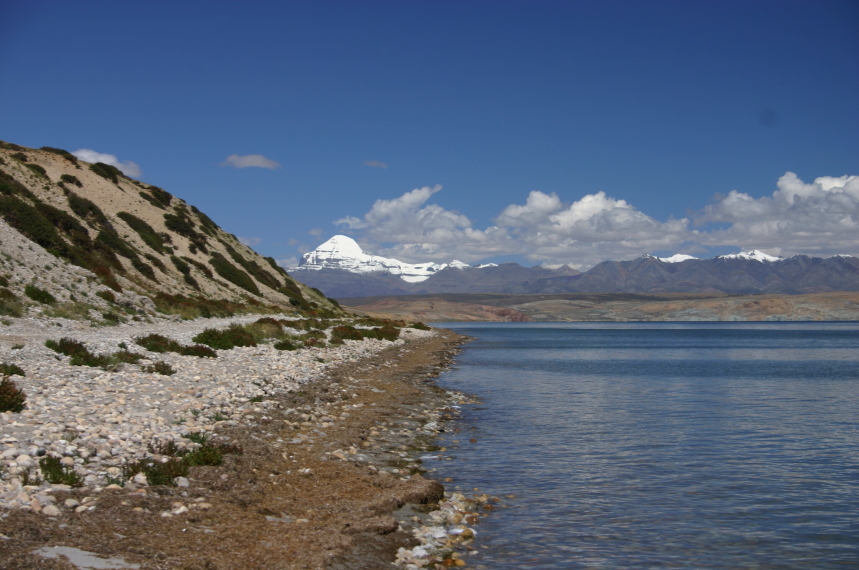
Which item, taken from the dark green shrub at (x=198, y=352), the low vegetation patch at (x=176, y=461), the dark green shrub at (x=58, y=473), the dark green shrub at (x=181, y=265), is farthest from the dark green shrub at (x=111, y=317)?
the dark green shrub at (x=181, y=265)

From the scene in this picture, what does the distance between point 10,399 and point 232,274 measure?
233 feet

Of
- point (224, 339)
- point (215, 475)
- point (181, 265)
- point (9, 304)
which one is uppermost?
point (181, 265)

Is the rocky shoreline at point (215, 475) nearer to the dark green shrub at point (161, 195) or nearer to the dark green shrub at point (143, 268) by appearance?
the dark green shrub at point (143, 268)

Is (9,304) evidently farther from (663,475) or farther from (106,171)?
(106,171)

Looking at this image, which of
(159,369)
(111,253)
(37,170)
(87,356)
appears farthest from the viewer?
(37,170)

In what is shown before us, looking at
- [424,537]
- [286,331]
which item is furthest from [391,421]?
[286,331]

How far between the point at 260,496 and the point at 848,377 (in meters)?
46.2

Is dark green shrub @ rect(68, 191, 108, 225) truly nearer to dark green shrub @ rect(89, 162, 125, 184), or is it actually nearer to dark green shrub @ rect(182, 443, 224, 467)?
dark green shrub @ rect(89, 162, 125, 184)

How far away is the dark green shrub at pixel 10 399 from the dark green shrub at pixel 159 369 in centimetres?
826

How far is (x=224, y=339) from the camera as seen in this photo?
1412 inches

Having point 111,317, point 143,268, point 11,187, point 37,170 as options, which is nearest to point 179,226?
point 37,170

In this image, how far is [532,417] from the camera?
26.2 meters

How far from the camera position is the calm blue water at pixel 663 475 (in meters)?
11.7

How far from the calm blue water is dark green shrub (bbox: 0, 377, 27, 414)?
1014 centimetres
